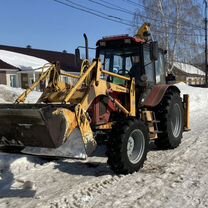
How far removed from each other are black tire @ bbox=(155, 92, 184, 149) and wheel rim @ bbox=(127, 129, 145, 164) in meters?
1.58

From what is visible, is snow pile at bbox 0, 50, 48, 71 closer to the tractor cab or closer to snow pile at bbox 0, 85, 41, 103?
snow pile at bbox 0, 85, 41, 103

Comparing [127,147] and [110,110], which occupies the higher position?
[110,110]

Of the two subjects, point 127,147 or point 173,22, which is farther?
point 173,22

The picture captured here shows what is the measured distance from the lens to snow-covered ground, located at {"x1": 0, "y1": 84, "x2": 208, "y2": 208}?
5543mm

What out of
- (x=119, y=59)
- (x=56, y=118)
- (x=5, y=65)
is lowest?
(x=56, y=118)

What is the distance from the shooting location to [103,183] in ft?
20.9

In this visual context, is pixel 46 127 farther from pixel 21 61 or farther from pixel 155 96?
pixel 21 61

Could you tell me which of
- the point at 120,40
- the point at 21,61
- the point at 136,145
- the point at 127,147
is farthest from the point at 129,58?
the point at 21,61

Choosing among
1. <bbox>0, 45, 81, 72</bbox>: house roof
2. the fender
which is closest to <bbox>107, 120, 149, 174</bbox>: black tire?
the fender

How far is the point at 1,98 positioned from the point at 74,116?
11.5 meters

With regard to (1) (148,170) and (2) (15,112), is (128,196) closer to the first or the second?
(1) (148,170)

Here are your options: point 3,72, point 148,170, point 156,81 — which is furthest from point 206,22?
point 148,170

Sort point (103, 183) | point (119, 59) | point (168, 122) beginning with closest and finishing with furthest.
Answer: point (103, 183) < point (168, 122) < point (119, 59)

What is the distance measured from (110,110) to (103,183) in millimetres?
1807
